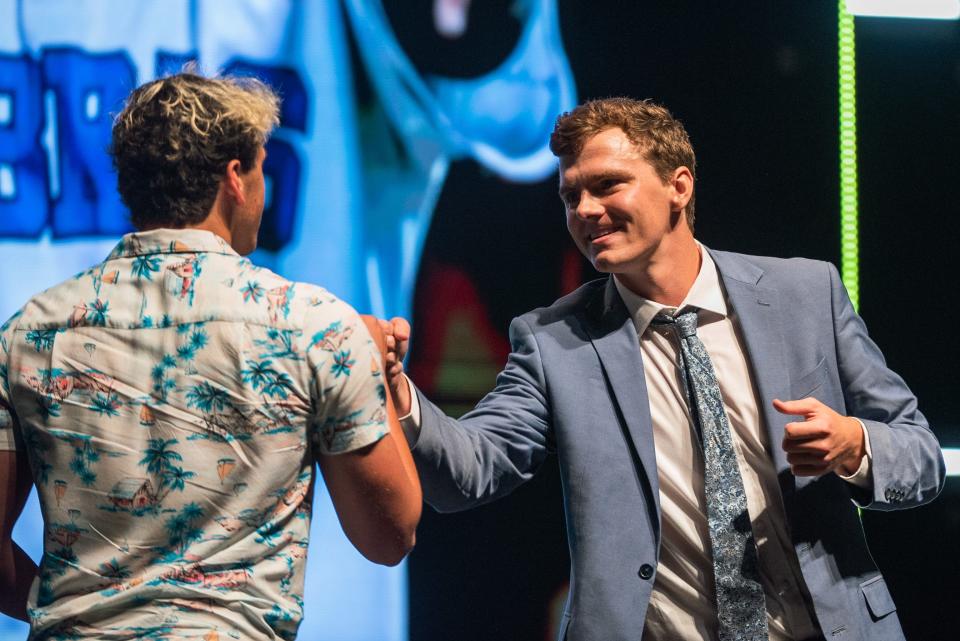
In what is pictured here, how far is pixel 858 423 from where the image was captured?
1960 millimetres

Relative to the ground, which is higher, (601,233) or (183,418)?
(601,233)

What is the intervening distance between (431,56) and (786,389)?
1.63 m

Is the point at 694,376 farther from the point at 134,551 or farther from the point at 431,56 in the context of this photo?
the point at 431,56

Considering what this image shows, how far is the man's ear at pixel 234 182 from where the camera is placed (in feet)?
4.71

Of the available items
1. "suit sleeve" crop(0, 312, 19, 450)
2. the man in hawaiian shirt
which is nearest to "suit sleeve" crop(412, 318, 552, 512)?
the man in hawaiian shirt

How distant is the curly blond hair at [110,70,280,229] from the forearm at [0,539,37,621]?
52 cm

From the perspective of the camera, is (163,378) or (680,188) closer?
(163,378)

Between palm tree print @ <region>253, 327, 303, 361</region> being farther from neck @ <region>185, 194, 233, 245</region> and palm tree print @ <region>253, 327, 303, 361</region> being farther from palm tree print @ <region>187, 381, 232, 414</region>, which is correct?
neck @ <region>185, 194, 233, 245</region>

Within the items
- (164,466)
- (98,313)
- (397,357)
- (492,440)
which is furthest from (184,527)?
(492,440)

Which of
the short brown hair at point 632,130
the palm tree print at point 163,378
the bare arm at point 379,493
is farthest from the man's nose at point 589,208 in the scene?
the palm tree print at point 163,378

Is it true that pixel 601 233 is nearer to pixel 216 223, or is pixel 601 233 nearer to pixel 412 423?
pixel 412 423

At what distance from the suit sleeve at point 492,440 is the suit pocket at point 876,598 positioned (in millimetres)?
673

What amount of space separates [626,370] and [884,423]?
511mm

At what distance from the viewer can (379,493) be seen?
55.4 inches
